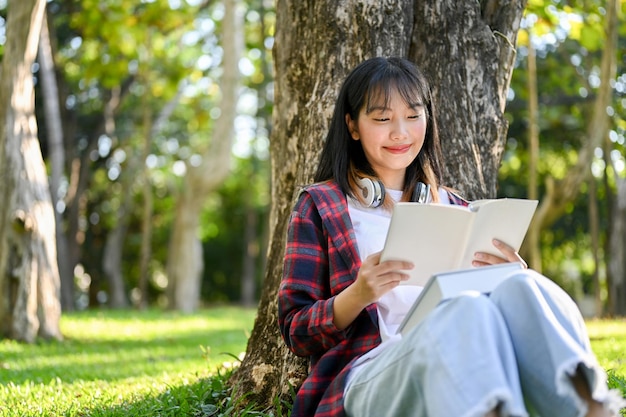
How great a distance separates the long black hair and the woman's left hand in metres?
0.39

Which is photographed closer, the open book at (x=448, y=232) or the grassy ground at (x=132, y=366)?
the open book at (x=448, y=232)

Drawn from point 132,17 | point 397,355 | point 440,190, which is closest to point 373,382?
point 397,355

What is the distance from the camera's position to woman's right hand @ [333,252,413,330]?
2545 mm

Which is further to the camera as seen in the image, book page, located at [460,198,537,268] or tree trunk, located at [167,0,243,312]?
tree trunk, located at [167,0,243,312]

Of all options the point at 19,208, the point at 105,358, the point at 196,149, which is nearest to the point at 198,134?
the point at 196,149

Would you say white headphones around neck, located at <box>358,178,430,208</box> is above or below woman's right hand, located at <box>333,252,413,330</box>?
above

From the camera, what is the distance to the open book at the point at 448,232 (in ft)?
8.17

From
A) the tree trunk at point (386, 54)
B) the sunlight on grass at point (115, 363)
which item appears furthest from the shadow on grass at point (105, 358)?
the tree trunk at point (386, 54)

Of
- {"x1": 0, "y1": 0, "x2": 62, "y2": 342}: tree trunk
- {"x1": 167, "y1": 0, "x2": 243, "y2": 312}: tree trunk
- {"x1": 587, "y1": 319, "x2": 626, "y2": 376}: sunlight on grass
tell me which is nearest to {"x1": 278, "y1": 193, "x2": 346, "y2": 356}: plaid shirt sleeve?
{"x1": 587, "y1": 319, "x2": 626, "y2": 376}: sunlight on grass

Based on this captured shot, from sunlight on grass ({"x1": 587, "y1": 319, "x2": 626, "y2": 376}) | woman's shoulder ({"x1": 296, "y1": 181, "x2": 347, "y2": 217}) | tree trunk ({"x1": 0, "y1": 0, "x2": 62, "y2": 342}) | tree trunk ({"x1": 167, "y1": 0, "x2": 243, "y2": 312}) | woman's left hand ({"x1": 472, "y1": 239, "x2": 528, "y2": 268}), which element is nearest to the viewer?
woman's left hand ({"x1": 472, "y1": 239, "x2": 528, "y2": 268})

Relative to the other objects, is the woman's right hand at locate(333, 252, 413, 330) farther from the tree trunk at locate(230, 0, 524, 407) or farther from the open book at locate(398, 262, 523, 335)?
the tree trunk at locate(230, 0, 524, 407)

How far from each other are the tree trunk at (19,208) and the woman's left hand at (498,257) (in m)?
6.02

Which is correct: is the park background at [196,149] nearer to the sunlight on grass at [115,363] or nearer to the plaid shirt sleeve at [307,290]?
the sunlight on grass at [115,363]

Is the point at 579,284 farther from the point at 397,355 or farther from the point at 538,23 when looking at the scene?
the point at 397,355
